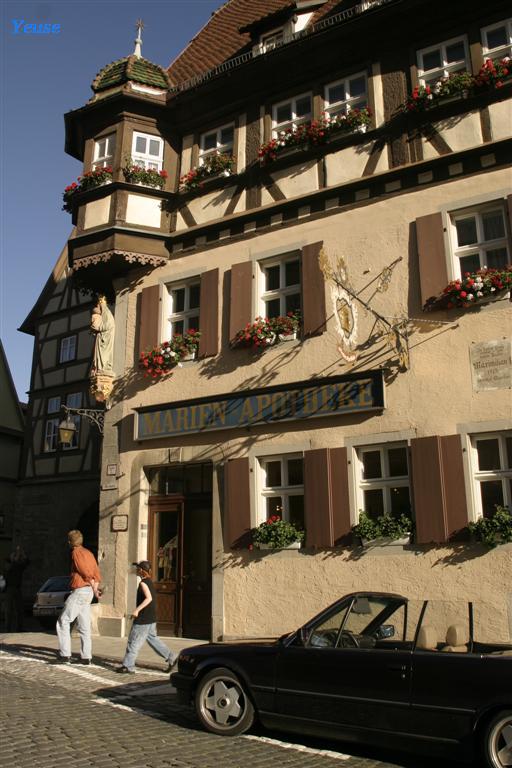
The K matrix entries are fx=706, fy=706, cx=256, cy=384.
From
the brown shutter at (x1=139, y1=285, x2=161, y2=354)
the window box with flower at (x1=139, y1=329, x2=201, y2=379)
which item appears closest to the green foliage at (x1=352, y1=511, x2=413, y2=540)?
the window box with flower at (x1=139, y1=329, x2=201, y2=379)

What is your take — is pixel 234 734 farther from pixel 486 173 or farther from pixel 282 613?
pixel 486 173

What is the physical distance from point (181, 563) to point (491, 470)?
18.4 ft

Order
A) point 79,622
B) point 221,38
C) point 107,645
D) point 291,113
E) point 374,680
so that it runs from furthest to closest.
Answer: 1. point 221,38
2. point 291,113
3. point 107,645
4. point 79,622
5. point 374,680

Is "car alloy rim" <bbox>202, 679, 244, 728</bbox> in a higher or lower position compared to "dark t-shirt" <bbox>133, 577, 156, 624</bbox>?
lower

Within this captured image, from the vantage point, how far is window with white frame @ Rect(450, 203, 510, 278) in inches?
407

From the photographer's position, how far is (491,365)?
9773 millimetres

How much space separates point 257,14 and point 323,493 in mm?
11399

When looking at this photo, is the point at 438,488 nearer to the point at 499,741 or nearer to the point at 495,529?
the point at 495,529

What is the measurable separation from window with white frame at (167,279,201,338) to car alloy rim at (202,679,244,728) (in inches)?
315

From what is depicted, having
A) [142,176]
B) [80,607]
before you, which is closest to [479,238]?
[142,176]

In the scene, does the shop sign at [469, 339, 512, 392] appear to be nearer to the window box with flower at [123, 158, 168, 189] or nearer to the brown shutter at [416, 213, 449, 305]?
the brown shutter at [416, 213, 449, 305]

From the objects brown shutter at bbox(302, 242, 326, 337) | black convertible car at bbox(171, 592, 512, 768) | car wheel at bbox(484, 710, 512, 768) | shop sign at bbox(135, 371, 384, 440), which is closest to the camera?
car wheel at bbox(484, 710, 512, 768)

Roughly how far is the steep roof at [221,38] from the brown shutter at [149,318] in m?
5.09

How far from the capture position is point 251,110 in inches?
532
